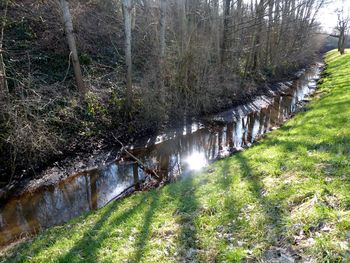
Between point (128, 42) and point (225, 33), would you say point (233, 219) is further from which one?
point (225, 33)

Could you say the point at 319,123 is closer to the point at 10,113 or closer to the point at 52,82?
the point at 10,113

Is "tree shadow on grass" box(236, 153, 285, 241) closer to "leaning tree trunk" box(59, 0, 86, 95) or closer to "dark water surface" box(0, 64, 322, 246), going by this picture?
"dark water surface" box(0, 64, 322, 246)

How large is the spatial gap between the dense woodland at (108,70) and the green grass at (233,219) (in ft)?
12.6

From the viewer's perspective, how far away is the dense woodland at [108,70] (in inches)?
300

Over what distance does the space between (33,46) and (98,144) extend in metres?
6.45

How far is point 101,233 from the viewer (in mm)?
4461

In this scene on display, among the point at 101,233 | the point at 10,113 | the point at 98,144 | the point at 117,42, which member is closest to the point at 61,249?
the point at 101,233

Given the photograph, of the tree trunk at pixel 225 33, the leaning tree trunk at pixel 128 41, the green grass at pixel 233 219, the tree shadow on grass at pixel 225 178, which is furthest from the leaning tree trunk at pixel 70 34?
the tree trunk at pixel 225 33

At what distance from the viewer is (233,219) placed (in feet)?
13.4

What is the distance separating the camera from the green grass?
3358 millimetres

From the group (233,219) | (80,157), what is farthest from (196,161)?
(233,219)

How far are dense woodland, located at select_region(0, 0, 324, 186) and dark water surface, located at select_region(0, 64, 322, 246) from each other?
3.33 ft

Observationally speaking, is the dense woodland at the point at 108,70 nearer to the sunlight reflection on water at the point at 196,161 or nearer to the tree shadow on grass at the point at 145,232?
the sunlight reflection on water at the point at 196,161

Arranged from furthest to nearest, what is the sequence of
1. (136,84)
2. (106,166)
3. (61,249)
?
(136,84) → (106,166) → (61,249)
